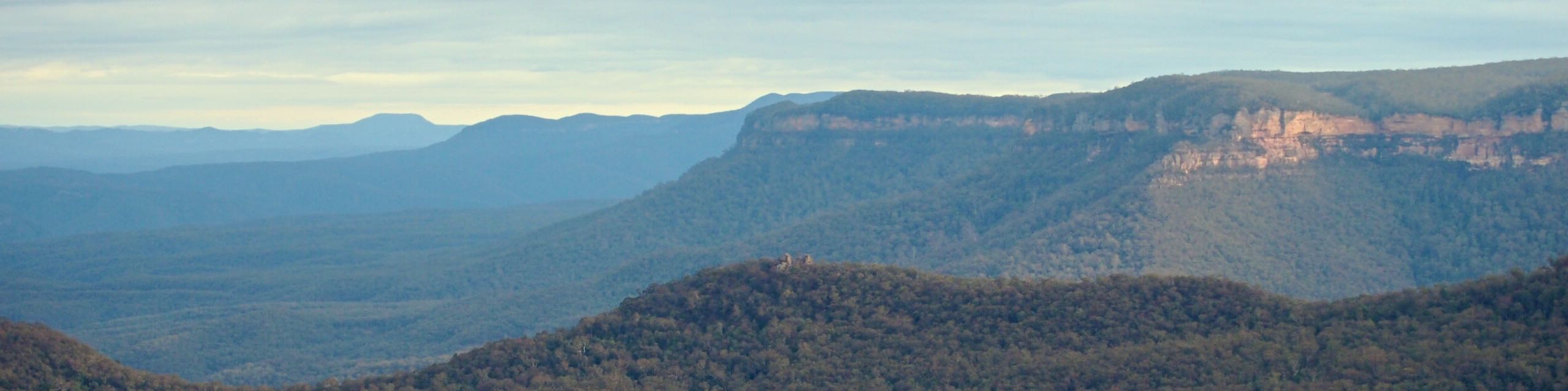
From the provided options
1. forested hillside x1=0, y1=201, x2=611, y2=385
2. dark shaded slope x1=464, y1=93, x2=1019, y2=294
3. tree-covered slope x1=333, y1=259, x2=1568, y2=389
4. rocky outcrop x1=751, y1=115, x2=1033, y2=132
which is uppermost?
rocky outcrop x1=751, y1=115, x2=1033, y2=132

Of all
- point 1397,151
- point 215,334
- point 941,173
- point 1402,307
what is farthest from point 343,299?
point 1402,307

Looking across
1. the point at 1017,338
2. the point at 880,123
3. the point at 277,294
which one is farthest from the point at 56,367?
the point at 880,123

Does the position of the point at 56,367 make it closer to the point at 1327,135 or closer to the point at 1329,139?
the point at 1327,135

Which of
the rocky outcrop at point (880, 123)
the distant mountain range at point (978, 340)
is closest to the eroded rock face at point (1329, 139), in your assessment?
the rocky outcrop at point (880, 123)

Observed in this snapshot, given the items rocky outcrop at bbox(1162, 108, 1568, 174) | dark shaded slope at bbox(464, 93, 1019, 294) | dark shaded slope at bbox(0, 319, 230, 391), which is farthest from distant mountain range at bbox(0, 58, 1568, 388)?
dark shaded slope at bbox(0, 319, 230, 391)

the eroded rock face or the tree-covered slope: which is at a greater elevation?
the eroded rock face

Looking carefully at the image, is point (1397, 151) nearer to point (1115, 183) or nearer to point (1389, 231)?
point (1389, 231)

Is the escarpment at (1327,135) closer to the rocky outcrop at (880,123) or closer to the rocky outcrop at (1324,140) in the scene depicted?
the rocky outcrop at (1324,140)

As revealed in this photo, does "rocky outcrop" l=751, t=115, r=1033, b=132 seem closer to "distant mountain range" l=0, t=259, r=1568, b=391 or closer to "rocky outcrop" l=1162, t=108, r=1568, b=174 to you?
"rocky outcrop" l=1162, t=108, r=1568, b=174
